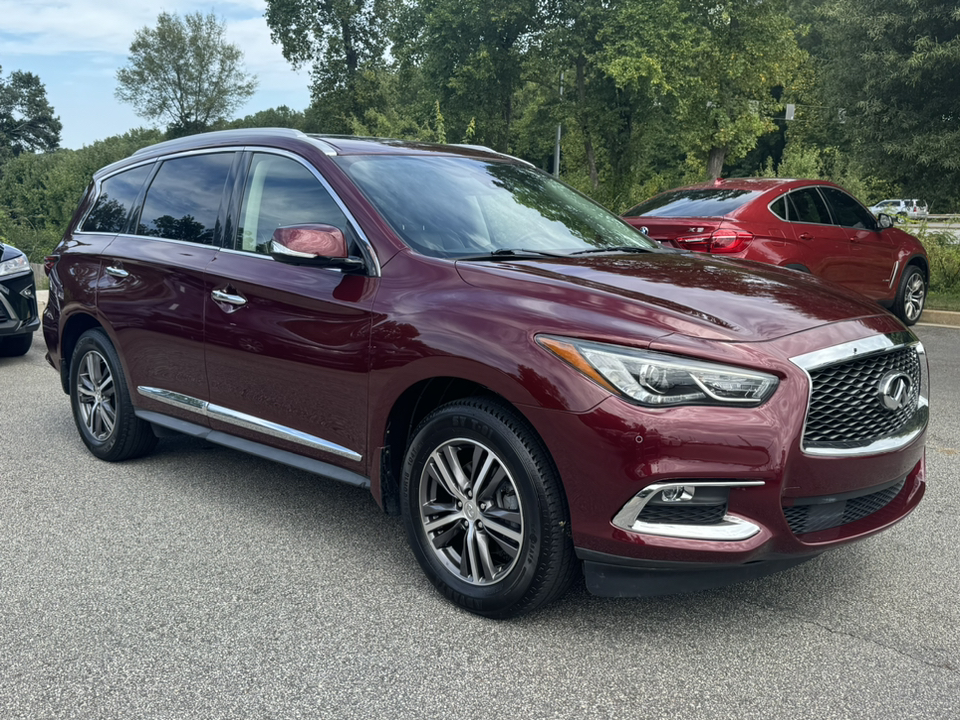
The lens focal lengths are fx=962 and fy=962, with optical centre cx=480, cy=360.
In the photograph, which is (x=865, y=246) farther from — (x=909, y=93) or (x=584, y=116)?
(x=584, y=116)

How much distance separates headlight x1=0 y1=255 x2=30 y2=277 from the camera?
9227mm

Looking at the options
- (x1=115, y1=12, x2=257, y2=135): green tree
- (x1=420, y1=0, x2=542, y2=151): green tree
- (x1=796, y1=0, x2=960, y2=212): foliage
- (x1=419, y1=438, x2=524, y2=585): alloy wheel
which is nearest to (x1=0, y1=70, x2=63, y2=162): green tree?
(x1=115, y1=12, x2=257, y2=135): green tree

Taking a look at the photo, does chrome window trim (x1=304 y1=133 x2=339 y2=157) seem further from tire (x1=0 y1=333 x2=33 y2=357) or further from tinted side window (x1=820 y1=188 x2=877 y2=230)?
tinted side window (x1=820 y1=188 x2=877 y2=230)

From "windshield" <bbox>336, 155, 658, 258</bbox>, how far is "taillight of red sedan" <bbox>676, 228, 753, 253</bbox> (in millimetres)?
4316

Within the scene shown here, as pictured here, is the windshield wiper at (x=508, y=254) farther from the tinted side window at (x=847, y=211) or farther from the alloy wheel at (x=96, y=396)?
the tinted side window at (x=847, y=211)

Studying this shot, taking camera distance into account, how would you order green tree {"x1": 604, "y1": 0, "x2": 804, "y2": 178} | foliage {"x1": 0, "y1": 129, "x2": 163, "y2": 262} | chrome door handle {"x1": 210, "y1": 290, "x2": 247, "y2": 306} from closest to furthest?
chrome door handle {"x1": 210, "y1": 290, "x2": 247, "y2": 306}, green tree {"x1": 604, "y1": 0, "x2": 804, "y2": 178}, foliage {"x1": 0, "y1": 129, "x2": 163, "y2": 262}

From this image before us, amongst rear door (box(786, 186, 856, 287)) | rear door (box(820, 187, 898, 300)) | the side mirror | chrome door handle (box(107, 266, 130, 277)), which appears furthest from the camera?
rear door (box(820, 187, 898, 300))

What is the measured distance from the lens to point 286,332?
4180 mm

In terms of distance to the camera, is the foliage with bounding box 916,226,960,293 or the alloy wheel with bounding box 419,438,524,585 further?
the foliage with bounding box 916,226,960,293

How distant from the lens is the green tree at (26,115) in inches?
4195

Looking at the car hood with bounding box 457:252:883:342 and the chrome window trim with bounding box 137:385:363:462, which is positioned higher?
the car hood with bounding box 457:252:883:342

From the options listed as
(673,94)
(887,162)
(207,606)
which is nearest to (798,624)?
(207,606)

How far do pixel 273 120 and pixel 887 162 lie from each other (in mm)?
Answer: 67254

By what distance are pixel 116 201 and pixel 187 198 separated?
900 mm
